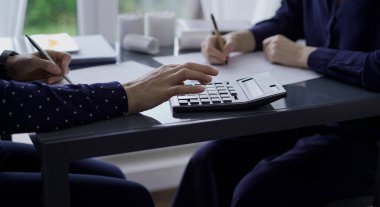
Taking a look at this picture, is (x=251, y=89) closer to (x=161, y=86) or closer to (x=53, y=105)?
(x=161, y=86)

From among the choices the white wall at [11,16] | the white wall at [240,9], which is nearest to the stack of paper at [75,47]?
the white wall at [11,16]

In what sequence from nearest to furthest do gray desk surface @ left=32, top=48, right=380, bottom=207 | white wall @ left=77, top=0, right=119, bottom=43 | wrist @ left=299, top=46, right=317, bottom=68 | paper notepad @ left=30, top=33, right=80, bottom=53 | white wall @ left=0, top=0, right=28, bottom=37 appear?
gray desk surface @ left=32, top=48, right=380, bottom=207
wrist @ left=299, top=46, right=317, bottom=68
paper notepad @ left=30, top=33, right=80, bottom=53
white wall @ left=0, top=0, right=28, bottom=37
white wall @ left=77, top=0, right=119, bottom=43

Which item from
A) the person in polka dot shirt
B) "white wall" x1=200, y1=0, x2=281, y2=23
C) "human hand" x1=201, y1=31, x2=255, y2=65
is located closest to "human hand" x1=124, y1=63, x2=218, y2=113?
the person in polka dot shirt

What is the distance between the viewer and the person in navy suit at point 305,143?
51.1 inches

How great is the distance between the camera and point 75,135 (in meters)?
0.96

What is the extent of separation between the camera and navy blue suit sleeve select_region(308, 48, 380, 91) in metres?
1.22

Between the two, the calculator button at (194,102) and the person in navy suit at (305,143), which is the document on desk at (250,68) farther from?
the calculator button at (194,102)

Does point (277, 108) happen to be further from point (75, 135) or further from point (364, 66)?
point (75, 135)

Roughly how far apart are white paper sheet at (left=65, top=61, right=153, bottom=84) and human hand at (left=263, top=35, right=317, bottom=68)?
32cm

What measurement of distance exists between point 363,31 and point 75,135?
829 millimetres

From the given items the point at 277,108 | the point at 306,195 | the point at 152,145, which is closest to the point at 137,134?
the point at 152,145

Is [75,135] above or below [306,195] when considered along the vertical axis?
above

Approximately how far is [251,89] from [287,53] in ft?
1.03

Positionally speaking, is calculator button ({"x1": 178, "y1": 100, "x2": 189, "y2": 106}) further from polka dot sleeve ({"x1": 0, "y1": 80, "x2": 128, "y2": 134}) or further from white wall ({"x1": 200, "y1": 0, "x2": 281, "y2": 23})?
white wall ({"x1": 200, "y1": 0, "x2": 281, "y2": 23})
